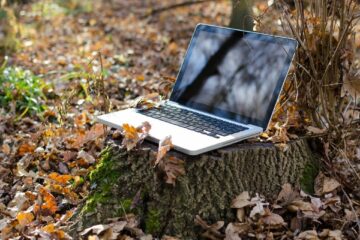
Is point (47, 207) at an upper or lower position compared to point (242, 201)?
lower

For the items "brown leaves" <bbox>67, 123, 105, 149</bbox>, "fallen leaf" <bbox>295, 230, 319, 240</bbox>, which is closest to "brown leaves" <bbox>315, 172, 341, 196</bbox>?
"fallen leaf" <bbox>295, 230, 319, 240</bbox>

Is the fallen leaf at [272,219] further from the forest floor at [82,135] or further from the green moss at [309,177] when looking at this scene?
the green moss at [309,177]

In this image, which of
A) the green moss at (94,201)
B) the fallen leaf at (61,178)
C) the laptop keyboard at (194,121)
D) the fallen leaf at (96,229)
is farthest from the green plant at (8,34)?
the fallen leaf at (96,229)

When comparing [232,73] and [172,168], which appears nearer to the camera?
[172,168]

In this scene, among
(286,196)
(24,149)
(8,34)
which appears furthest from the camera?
(8,34)

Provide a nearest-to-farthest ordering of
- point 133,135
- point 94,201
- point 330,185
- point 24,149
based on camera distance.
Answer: point 133,135 → point 94,201 → point 330,185 → point 24,149

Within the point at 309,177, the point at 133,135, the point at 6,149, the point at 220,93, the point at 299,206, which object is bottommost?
the point at 6,149

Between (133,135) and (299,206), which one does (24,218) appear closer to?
(133,135)

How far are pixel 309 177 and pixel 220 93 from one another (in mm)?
739

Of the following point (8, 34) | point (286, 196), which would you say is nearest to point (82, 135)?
point (286, 196)

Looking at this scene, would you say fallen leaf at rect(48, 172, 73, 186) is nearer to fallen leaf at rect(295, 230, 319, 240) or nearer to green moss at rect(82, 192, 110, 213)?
green moss at rect(82, 192, 110, 213)

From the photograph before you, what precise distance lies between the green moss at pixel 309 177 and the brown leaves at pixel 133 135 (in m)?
1.01

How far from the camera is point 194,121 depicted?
9.99 feet

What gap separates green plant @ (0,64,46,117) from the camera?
186 inches
